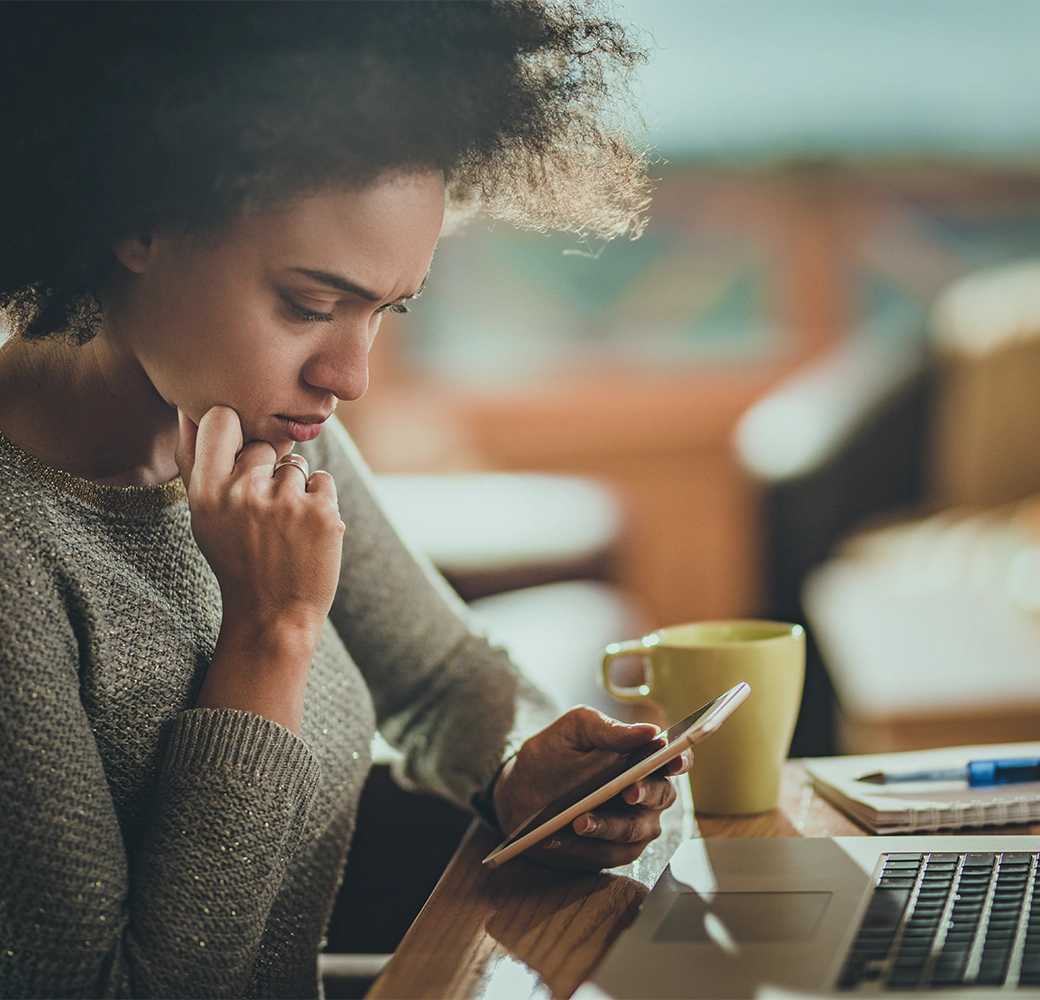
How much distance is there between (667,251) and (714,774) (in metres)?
3.39

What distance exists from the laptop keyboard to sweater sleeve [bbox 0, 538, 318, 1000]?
35 centimetres

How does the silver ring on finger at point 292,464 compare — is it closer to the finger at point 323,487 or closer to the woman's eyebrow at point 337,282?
the finger at point 323,487

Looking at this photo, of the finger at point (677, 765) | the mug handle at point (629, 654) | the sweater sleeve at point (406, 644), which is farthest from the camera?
the sweater sleeve at point (406, 644)

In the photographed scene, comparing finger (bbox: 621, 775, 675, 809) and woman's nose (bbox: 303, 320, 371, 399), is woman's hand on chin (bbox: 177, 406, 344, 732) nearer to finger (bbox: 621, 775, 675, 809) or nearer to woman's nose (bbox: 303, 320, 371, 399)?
woman's nose (bbox: 303, 320, 371, 399)

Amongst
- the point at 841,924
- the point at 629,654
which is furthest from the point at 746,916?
the point at 629,654

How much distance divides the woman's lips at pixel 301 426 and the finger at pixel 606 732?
0.27 metres

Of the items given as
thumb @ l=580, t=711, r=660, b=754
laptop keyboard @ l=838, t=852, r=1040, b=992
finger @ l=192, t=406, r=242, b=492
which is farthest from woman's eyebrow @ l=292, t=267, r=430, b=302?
laptop keyboard @ l=838, t=852, r=1040, b=992

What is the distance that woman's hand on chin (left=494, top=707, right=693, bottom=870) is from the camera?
2.35 ft

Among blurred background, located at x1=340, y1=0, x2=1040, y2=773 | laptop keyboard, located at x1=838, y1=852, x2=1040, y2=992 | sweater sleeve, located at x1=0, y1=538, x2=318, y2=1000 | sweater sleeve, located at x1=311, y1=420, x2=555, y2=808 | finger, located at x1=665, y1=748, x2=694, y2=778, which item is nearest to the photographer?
laptop keyboard, located at x1=838, y1=852, x2=1040, y2=992

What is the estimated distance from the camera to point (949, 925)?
21.6 inches

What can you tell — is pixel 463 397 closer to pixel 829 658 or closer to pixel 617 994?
pixel 829 658

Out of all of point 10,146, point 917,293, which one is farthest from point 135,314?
point 917,293

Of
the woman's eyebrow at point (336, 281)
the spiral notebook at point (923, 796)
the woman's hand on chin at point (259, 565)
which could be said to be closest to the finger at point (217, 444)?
the woman's hand on chin at point (259, 565)

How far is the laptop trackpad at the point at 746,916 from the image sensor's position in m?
0.58
